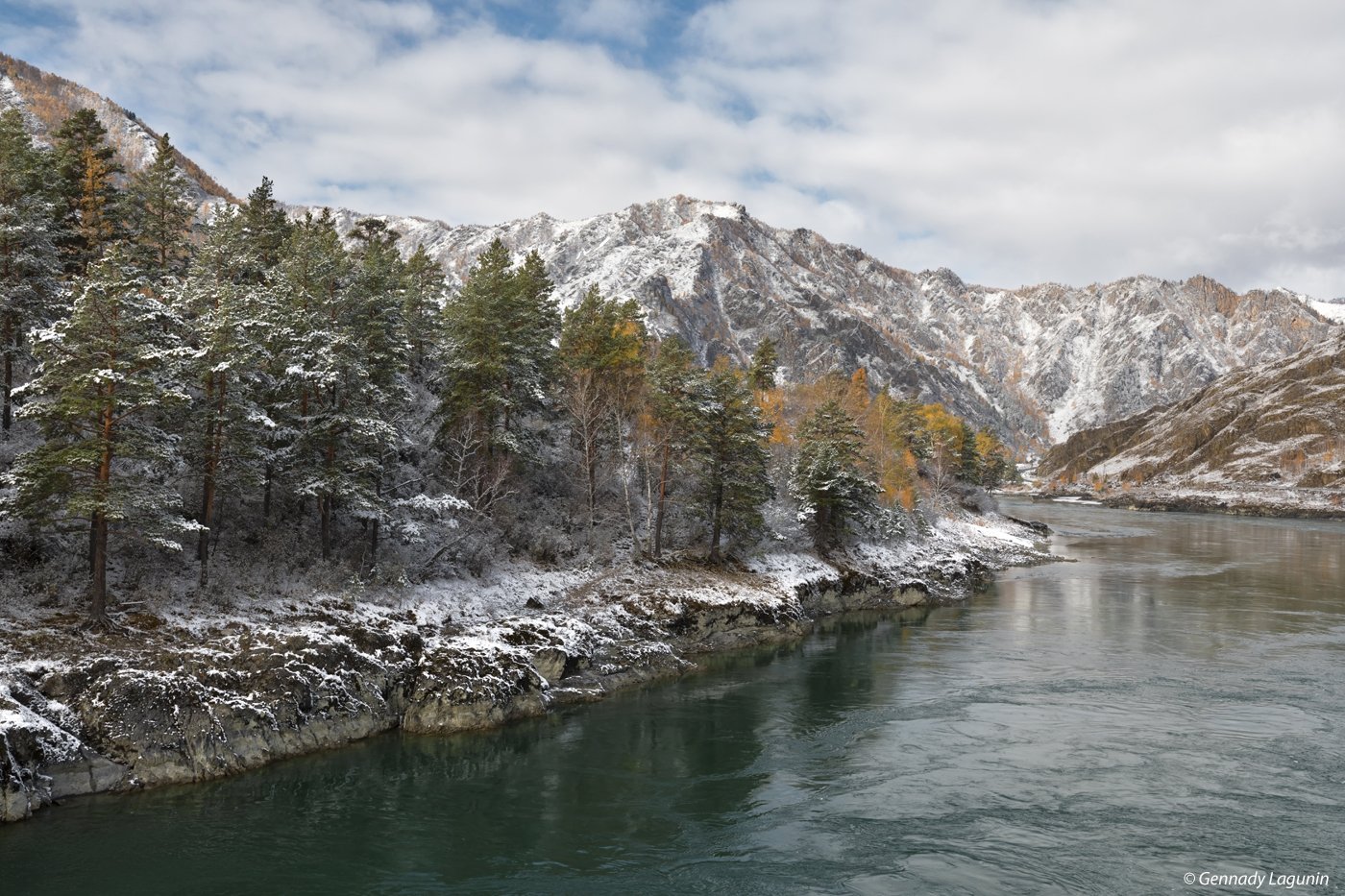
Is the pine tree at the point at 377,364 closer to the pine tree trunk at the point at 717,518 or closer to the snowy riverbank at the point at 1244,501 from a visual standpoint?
the pine tree trunk at the point at 717,518

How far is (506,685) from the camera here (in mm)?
26641

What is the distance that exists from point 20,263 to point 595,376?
27.1 meters

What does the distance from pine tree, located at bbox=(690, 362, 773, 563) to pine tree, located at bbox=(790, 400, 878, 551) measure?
6.24 m

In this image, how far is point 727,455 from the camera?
145 feet

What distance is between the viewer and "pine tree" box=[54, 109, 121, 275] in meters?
37.7

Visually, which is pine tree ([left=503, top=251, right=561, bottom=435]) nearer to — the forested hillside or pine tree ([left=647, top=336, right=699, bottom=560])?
the forested hillside

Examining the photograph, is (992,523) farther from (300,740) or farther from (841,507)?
(300,740)

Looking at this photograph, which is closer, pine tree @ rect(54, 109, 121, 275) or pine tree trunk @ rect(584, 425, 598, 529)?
pine tree @ rect(54, 109, 121, 275)

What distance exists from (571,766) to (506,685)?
17.0 ft

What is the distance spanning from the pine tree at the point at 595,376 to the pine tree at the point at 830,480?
12497 mm

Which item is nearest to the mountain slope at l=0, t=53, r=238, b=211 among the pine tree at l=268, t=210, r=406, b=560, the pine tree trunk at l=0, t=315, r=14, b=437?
the pine tree trunk at l=0, t=315, r=14, b=437

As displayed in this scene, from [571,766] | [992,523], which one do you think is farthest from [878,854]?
[992,523]

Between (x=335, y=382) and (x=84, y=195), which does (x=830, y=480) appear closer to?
(x=335, y=382)

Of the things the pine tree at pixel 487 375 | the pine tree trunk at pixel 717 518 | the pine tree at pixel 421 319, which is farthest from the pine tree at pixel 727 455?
the pine tree at pixel 421 319
